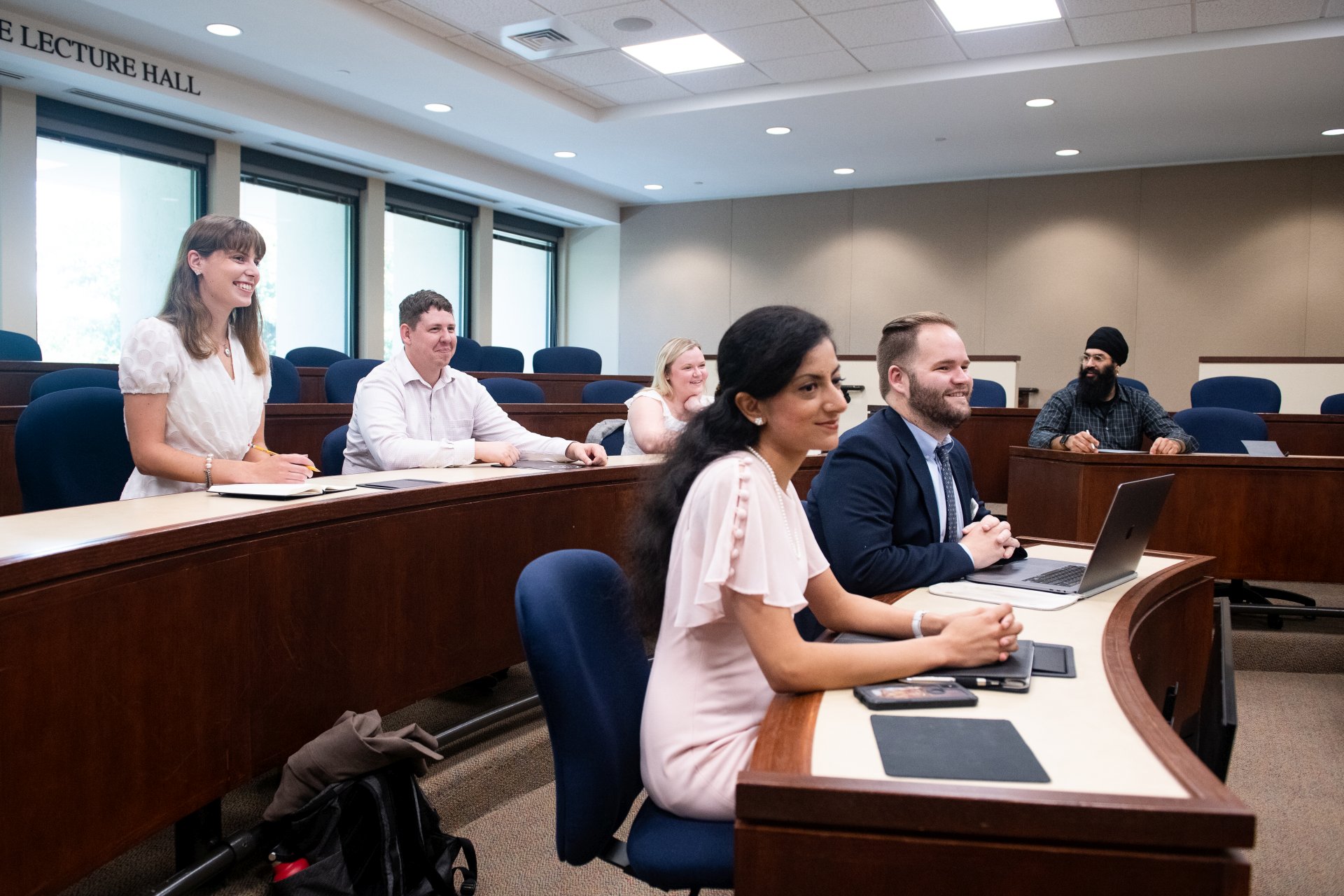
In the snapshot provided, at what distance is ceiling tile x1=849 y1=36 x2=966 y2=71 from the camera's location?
19.6 feet

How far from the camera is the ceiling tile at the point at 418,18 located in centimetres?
550

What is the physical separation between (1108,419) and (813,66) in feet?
10.9

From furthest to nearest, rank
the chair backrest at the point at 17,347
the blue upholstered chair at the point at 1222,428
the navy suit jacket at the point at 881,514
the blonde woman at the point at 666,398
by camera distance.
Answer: the chair backrest at the point at 17,347, the blue upholstered chair at the point at 1222,428, the blonde woman at the point at 666,398, the navy suit jacket at the point at 881,514

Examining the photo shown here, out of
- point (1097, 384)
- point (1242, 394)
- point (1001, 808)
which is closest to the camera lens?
point (1001, 808)

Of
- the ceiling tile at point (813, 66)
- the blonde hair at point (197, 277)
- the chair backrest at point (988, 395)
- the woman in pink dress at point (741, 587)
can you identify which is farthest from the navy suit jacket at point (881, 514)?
the chair backrest at point (988, 395)

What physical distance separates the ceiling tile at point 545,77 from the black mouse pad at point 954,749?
6.23m

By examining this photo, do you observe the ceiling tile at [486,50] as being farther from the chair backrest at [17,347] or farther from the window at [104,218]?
the chair backrest at [17,347]

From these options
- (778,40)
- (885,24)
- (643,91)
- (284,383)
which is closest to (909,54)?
(885,24)

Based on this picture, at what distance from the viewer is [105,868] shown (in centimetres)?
205

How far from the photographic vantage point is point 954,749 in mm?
1081

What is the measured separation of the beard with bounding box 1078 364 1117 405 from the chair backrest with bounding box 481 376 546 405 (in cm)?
278

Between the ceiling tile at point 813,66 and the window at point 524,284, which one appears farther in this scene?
the window at point 524,284

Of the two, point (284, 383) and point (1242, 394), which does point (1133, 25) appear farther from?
point (284, 383)

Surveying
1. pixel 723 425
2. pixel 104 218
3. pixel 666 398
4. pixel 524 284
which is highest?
pixel 524 284
